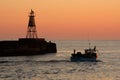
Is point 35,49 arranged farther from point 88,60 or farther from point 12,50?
point 88,60

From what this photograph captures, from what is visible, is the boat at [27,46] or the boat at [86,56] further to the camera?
the boat at [27,46]

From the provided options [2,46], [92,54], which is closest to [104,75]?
[92,54]

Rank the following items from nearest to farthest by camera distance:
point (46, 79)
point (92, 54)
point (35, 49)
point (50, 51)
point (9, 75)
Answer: point (46, 79), point (9, 75), point (92, 54), point (35, 49), point (50, 51)

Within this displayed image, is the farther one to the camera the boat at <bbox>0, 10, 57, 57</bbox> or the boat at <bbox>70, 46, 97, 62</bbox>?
the boat at <bbox>0, 10, 57, 57</bbox>

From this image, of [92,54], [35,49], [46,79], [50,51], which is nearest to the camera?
[46,79]

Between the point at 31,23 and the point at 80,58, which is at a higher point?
the point at 31,23

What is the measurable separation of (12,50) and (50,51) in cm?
Result: 2717

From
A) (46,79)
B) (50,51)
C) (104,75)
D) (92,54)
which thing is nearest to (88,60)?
(92,54)

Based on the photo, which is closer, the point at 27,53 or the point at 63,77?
the point at 63,77

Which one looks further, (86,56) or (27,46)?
(27,46)

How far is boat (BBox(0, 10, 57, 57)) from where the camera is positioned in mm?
119562

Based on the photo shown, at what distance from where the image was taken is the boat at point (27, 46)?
119562mm

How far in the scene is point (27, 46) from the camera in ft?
416

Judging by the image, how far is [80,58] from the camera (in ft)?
306
